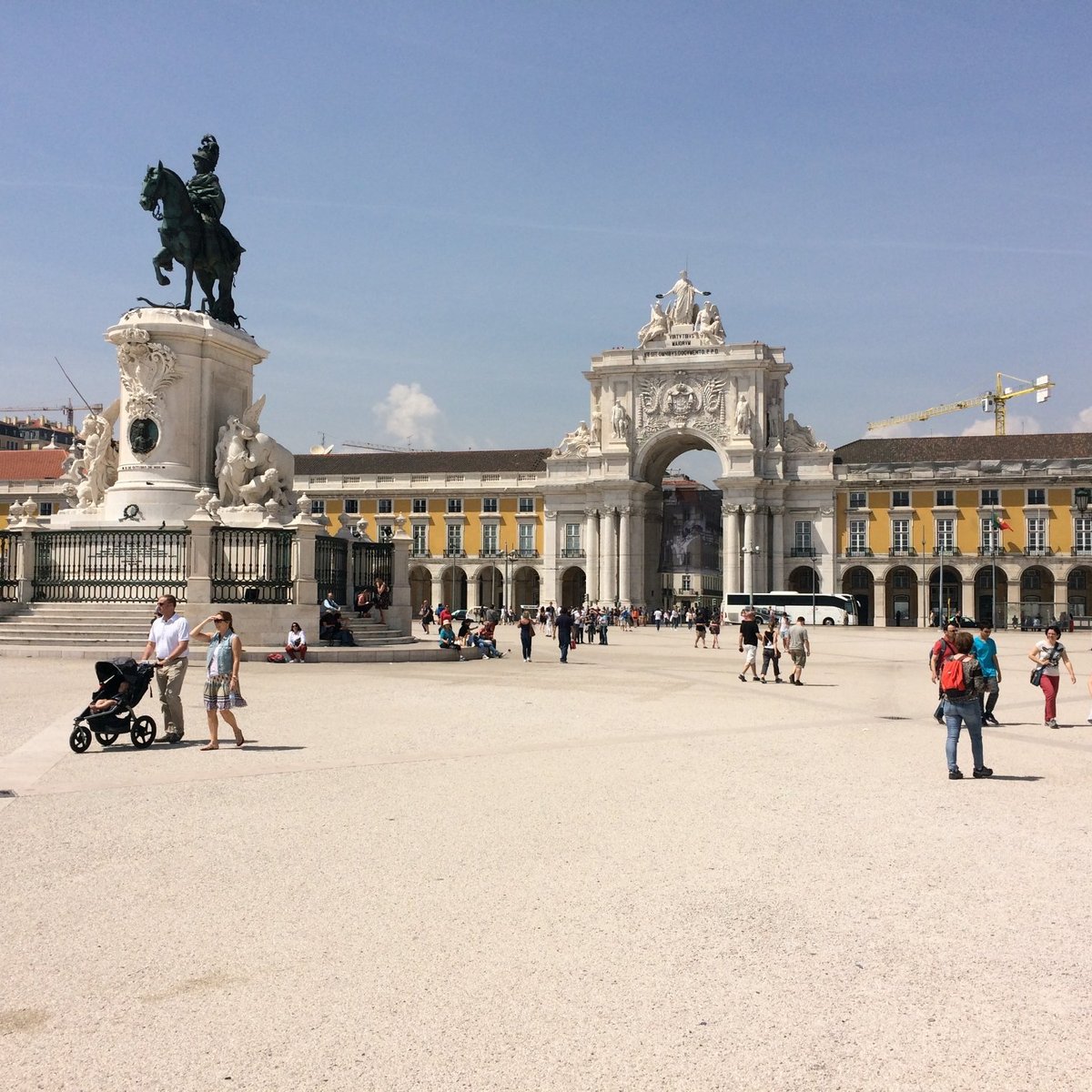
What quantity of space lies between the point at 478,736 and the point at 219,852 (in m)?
5.74

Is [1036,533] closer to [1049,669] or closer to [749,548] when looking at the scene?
[749,548]

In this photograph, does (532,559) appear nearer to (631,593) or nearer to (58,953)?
(631,593)

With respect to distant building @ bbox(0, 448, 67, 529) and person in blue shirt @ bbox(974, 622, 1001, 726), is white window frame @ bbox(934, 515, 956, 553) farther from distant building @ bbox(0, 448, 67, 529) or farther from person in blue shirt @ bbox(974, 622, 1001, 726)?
person in blue shirt @ bbox(974, 622, 1001, 726)

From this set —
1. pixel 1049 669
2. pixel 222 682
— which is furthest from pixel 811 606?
pixel 222 682

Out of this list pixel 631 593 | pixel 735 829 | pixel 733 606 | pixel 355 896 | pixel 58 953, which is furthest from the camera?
pixel 631 593

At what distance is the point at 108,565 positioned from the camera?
80.2 ft

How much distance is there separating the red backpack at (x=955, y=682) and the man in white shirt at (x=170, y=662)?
7.61m

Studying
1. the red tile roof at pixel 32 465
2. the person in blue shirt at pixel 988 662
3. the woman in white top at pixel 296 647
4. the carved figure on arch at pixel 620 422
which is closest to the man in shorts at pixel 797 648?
the person in blue shirt at pixel 988 662

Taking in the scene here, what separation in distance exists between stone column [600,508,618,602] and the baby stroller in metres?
68.8

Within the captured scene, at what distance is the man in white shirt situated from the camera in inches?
476

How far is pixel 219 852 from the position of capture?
24.1 feet

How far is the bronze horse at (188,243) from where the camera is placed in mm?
25250

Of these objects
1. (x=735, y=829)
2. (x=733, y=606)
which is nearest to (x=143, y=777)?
(x=735, y=829)

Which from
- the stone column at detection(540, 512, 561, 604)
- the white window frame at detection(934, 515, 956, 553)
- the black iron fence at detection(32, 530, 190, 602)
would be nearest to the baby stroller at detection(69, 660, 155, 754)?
the black iron fence at detection(32, 530, 190, 602)
